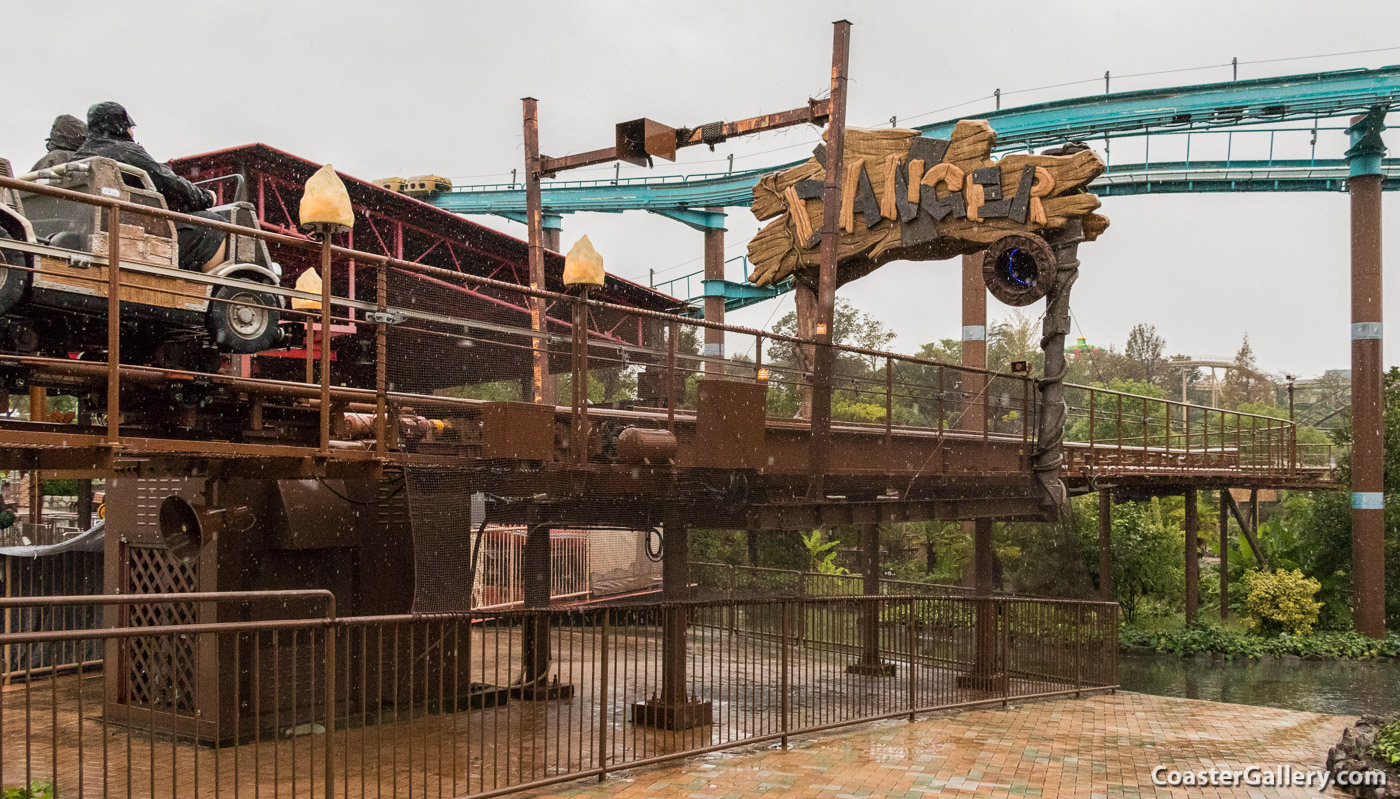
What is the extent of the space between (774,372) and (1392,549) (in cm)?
2330

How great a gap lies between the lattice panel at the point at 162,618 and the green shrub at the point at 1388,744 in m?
9.93

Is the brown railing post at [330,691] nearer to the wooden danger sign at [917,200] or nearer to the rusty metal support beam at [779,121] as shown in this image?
the rusty metal support beam at [779,121]

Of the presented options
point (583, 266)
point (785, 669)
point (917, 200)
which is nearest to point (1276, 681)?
point (917, 200)

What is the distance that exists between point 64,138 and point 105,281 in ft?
6.64

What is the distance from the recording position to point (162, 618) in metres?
10.0

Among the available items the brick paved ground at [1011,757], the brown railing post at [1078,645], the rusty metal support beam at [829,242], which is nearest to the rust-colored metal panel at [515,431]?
the brick paved ground at [1011,757]

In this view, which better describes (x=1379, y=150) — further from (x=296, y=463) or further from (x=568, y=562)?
(x=296, y=463)

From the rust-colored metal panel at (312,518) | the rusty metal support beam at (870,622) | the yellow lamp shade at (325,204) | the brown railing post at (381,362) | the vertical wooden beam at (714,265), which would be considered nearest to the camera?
the yellow lamp shade at (325,204)

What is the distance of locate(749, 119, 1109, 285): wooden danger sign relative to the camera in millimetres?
13094

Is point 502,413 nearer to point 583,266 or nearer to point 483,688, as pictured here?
point 583,266

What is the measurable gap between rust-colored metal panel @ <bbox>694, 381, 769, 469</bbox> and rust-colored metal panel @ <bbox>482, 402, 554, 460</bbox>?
1.85 metres

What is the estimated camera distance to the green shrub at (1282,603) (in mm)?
25781

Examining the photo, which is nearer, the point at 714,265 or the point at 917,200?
the point at 917,200

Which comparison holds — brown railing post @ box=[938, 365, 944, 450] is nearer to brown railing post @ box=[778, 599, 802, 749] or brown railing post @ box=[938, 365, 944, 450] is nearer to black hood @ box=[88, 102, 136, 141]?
brown railing post @ box=[778, 599, 802, 749]
